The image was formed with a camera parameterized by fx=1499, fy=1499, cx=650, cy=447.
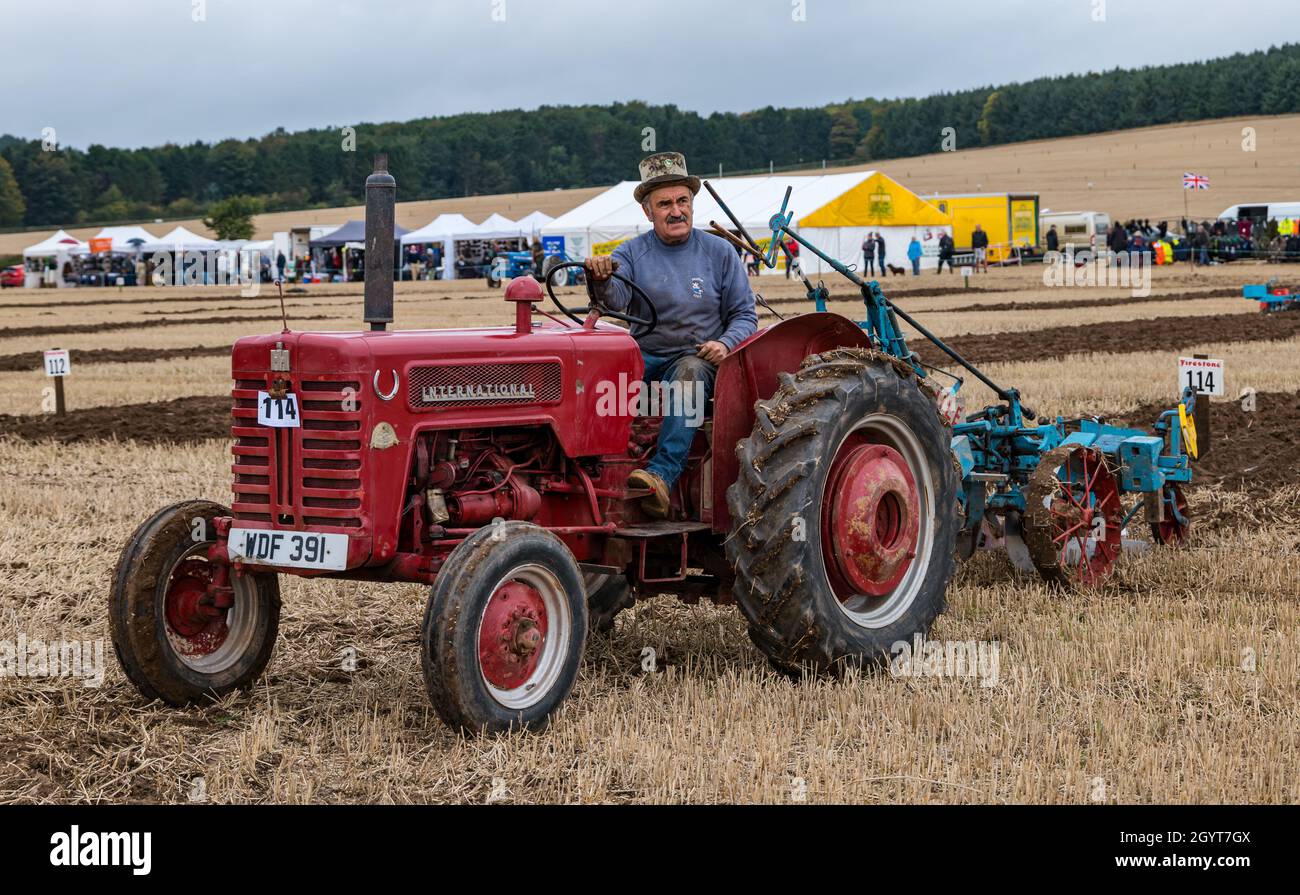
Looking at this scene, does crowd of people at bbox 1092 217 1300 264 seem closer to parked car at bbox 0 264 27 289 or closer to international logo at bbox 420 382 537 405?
international logo at bbox 420 382 537 405

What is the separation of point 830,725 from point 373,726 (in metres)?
1.53

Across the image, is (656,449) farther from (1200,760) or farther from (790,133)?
(790,133)

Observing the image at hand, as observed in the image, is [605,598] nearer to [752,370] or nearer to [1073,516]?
[752,370]

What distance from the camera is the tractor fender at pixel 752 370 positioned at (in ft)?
18.7

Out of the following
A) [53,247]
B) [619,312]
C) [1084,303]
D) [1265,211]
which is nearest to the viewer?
[619,312]

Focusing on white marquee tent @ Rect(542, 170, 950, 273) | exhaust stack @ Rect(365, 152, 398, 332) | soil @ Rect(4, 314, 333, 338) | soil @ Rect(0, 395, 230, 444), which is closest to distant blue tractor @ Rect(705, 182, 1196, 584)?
exhaust stack @ Rect(365, 152, 398, 332)

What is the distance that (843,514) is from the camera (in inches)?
222

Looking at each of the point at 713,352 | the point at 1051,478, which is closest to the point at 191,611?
the point at 713,352

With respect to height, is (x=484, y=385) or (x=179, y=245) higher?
(x=179, y=245)

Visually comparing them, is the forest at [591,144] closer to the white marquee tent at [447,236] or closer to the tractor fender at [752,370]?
the white marquee tent at [447,236]

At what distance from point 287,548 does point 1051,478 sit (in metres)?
3.83

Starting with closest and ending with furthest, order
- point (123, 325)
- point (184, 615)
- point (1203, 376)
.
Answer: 1. point (184, 615)
2. point (1203, 376)
3. point (123, 325)

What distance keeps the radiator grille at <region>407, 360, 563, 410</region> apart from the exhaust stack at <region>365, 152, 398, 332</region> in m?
0.23

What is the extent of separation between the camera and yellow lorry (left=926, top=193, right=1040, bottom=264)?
4909cm
